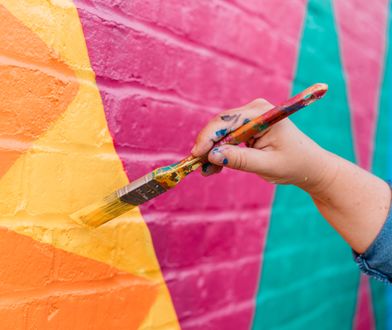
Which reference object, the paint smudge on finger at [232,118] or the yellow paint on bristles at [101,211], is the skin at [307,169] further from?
the yellow paint on bristles at [101,211]

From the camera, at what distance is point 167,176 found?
0.80 m

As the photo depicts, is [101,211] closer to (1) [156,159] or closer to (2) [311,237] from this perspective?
(1) [156,159]

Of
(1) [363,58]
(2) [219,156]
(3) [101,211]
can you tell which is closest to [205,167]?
(2) [219,156]

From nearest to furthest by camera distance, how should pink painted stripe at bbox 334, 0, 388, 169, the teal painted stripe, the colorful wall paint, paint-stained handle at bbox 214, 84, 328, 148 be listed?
paint-stained handle at bbox 214, 84, 328, 148
the colorful wall paint
the teal painted stripe
pink painted stripe at bbox 334, 0, 388, 169

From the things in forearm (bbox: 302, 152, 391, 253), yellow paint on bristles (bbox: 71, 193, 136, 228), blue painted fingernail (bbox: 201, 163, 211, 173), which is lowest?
yellow paint on bristles (bbox: 71, 193, 136, 228)

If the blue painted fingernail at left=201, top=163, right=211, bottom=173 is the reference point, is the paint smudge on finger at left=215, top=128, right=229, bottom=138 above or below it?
above

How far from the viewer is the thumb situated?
0.80 metres

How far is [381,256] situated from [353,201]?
0.11m

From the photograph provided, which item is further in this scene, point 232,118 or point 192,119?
point 192,119

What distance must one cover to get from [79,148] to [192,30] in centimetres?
37

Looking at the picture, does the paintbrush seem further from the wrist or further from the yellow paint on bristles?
the wrist

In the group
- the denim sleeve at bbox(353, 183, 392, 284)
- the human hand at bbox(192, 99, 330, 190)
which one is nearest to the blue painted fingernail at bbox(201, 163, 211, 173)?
the human hand at bbox(192, 99, 330, 190)

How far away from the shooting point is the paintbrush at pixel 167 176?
74 cm

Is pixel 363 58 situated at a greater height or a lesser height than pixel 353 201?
lesser
